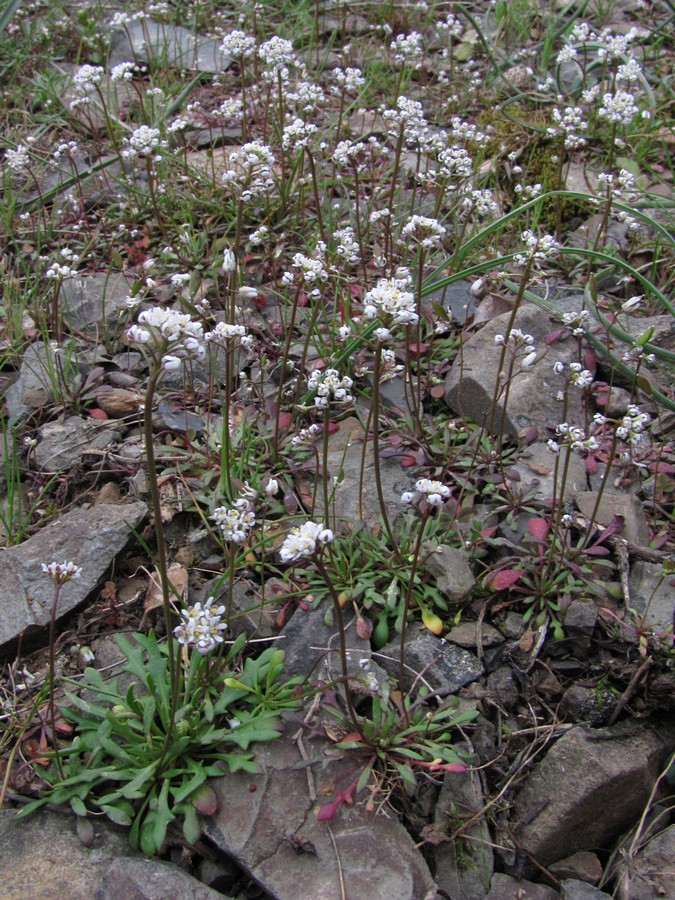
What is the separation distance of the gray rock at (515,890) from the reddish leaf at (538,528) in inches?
46.4

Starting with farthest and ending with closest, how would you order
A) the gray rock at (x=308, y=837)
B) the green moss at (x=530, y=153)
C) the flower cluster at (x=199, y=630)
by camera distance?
the green moss at (x=530, y=153), the gray rock at (x=308, y=837), the flower cluster at (x=199, y=630)

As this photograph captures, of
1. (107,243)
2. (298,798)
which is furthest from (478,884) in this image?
(107,243)

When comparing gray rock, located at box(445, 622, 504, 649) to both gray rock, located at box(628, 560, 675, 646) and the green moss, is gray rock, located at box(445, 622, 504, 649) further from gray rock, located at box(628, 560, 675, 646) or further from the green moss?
the green moss

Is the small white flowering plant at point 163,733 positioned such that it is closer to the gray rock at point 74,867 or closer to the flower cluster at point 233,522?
the gray rock at point 74,867

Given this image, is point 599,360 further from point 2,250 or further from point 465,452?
point 2,250

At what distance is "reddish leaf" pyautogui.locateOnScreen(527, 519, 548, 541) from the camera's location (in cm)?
299

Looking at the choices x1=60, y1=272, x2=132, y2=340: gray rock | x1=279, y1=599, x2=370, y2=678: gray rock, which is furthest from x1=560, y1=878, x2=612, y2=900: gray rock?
x1=60, y1=272, x2=132, y2=340: gray rock

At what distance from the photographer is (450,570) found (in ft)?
9.53

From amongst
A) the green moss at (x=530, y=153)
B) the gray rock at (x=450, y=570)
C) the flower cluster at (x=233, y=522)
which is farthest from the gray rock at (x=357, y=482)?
the green moss at (x=530, y=153)

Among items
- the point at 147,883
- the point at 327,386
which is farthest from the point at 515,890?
the point at 327,386

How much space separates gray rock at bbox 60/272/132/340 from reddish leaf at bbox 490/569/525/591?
245cm

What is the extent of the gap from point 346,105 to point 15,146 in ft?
7.80

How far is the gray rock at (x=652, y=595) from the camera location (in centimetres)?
277

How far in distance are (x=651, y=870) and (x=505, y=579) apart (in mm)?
1015
